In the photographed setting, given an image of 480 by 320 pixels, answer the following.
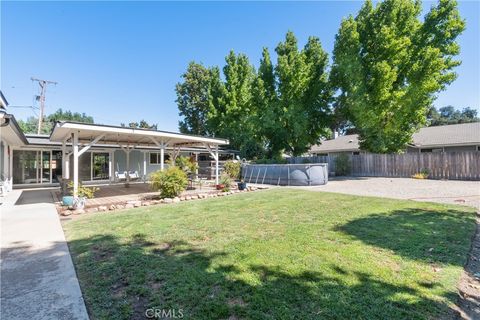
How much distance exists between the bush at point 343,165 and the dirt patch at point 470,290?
49.8ft

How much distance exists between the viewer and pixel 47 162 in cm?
1599

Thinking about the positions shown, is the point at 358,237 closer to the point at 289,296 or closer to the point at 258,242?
the point at 258,242

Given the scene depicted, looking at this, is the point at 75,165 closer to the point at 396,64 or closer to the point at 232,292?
the point at 232,292

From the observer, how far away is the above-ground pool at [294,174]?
44.6ft

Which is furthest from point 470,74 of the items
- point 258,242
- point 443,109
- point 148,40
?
point 443,109

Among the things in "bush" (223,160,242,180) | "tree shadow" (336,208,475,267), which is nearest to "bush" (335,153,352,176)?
"bush" (223,160,242,180)

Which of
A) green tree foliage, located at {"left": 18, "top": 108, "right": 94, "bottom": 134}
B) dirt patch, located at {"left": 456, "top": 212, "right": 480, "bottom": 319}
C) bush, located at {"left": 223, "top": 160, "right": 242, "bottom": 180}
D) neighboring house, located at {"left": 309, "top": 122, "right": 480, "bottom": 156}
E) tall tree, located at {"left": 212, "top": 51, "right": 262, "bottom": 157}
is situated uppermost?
green tree foliage, located at {"left": 18, "top": 108, "right": 94, "bottom": 134}

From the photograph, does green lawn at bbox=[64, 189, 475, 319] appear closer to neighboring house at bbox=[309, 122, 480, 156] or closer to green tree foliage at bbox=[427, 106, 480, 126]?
neighboring house at bbox=[309, 122, 480, 156]

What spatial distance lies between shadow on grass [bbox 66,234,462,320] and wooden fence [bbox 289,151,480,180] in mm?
15457

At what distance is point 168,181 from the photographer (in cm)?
953

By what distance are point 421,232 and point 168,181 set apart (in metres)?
7.91

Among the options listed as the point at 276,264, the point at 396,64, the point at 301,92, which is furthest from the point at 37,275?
the point at 301,92

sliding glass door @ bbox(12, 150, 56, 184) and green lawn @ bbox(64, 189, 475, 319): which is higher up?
sliding glass door @ bbox(12, 150, 56, 184)

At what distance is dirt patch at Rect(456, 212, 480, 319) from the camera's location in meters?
2.39
